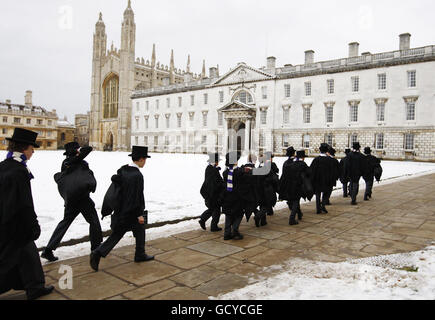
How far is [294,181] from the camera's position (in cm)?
724

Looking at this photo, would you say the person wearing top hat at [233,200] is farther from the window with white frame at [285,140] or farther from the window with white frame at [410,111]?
the window with white frame at [285,140]

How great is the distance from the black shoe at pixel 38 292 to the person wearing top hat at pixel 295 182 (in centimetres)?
496

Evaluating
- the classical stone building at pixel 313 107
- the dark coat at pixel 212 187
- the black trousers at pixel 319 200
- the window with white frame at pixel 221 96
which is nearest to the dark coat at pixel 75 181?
the dark coat at pixel 212 187

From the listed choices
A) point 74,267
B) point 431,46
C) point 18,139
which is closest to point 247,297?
point 74,267

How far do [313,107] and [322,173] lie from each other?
33.4m

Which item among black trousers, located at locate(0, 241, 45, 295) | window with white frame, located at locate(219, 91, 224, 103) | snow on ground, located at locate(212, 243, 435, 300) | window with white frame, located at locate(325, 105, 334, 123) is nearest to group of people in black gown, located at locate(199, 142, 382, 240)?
snow on ground, located at locate(212, 243, 435, 300)

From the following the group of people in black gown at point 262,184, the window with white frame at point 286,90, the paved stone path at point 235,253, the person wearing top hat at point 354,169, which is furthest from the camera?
the window with white frame at point 286,90

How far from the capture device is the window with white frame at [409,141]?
33294 mm

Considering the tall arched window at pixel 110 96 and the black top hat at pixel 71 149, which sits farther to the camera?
the tall arched window at pixel 110 96

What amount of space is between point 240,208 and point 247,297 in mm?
2542

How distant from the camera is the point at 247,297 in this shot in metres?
3.43
